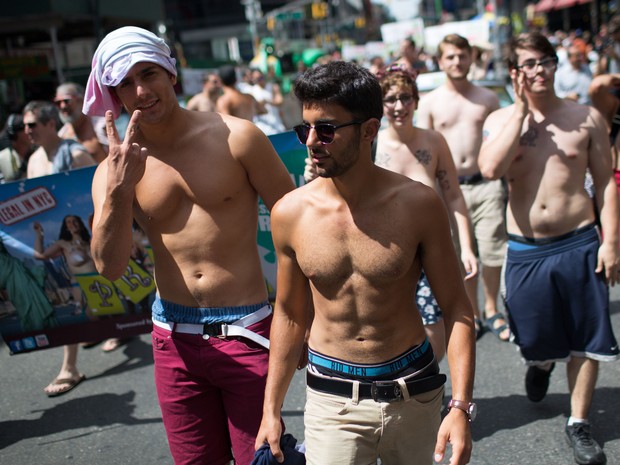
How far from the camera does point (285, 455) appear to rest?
2529mm

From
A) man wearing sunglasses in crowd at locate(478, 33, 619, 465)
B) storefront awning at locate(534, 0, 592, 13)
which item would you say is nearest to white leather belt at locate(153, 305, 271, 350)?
man wearing sunglasses in crowd at locate(478, 33, 619, 465)

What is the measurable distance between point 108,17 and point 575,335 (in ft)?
60.1

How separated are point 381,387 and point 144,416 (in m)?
2.84

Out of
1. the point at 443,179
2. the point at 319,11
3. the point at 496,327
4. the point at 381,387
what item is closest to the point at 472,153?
the point at 496,327

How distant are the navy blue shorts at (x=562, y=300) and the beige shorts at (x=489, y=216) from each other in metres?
1.79

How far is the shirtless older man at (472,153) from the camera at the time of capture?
589 cm

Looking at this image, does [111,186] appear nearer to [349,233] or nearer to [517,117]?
[349,233]

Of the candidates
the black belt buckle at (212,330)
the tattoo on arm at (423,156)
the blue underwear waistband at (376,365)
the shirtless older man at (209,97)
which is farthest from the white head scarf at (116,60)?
the shirtless older man at (209,97)

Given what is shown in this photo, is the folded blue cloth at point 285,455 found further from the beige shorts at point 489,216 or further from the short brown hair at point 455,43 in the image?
the short brown hair at point 455,43

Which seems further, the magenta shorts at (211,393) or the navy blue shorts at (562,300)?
the navy blue shorts at (562,300)

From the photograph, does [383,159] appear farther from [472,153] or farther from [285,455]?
[285,455]

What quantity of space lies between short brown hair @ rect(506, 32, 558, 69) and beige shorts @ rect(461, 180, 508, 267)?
6.50 feet

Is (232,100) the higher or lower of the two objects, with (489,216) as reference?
higher

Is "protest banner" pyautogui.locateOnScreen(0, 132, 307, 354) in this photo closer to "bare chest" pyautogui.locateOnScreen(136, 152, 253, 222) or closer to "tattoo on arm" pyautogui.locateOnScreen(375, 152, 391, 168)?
"tattoo on arm" pyautogui.locateOnScreen(375, 152, 391, 168)
